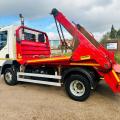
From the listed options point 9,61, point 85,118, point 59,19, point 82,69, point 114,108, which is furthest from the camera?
point 9,61

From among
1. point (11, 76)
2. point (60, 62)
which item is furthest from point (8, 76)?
point (60, 62)

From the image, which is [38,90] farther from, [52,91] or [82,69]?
[82,69]

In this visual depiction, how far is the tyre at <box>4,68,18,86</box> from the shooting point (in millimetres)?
8945

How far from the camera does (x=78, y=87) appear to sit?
7.07 metres

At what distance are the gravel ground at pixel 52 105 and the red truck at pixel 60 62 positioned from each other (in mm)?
425

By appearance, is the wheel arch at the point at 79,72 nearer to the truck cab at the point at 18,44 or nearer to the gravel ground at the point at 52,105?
the gravel ground at the point at 52,105

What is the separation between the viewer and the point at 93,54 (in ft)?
21.4

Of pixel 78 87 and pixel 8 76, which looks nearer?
pixel 78 87

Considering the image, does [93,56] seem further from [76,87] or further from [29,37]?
[29,37]

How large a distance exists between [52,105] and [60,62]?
1609 mm

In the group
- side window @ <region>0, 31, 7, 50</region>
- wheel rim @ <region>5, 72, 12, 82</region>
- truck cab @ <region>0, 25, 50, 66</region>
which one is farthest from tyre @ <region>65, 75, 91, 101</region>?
side window @ <region>0, 31, 7, 50</region>

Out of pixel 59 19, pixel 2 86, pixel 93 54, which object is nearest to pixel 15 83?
pixel 2 86

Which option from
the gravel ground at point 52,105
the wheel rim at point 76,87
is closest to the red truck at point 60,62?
the wheel rim at point 76,87

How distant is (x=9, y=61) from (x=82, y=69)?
11.2 feet
